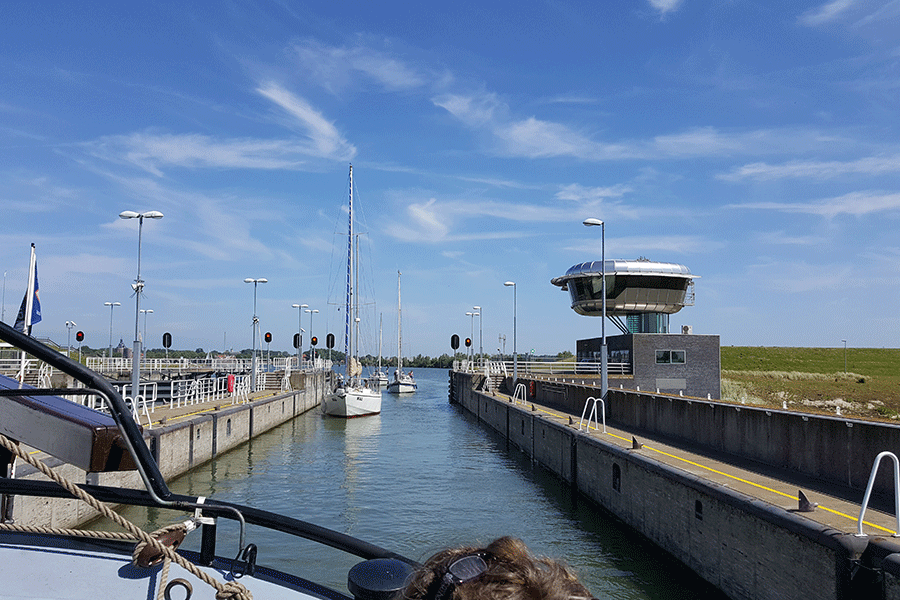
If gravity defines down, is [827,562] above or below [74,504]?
above

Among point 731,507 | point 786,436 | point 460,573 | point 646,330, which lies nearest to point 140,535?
point 460,573

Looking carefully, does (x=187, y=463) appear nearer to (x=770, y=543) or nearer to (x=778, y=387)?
(x=770, y=543)

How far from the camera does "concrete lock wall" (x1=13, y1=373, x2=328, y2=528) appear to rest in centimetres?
1198

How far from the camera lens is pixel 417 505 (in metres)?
17.6

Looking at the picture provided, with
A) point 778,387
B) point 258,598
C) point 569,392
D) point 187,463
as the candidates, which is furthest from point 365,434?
point 778,387

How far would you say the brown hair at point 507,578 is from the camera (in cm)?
119

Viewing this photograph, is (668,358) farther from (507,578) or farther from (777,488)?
(507,578)

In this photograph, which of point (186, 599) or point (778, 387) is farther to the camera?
point (778, 387)

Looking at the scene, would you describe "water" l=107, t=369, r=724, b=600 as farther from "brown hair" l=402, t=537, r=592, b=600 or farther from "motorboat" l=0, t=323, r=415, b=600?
"motorboat" l=0, t=323, r=415, b=600

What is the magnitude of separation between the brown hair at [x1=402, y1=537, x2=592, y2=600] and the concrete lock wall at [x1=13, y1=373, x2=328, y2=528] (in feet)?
39.5

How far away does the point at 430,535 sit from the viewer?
47.3 ft

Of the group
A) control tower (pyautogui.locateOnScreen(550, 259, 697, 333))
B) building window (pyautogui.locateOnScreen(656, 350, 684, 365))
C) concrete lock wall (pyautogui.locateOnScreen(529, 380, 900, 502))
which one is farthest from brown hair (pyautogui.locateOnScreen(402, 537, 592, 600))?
control tower (pyautogui.locateOnScreen(550, 259, 697, 333))

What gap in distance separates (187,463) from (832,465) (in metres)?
18.6

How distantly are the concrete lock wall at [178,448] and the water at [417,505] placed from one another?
636mm
